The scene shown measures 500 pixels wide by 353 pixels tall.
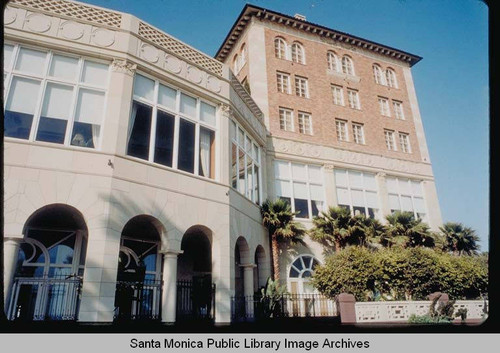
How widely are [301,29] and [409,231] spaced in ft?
54.3

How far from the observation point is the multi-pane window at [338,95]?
2514cm

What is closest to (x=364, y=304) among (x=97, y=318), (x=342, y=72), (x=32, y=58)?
(x=97, y=318)

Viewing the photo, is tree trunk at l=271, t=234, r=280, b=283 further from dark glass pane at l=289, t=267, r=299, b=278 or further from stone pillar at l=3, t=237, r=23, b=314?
stone pillar at l=3, t=237, r=23, b=314

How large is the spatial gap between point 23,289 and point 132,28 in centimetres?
963

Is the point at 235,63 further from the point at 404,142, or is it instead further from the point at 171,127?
the point at 171,127

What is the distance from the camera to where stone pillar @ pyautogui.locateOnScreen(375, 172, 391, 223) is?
2273cm

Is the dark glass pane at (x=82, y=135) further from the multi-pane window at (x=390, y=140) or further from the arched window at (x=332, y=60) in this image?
the multi-pane window at (x=390, y=140)

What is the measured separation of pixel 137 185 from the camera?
428 inches

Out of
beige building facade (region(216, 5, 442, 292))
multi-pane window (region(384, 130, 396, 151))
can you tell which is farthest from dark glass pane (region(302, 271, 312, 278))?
multi-pane window (region(384, 130, 396, 151))

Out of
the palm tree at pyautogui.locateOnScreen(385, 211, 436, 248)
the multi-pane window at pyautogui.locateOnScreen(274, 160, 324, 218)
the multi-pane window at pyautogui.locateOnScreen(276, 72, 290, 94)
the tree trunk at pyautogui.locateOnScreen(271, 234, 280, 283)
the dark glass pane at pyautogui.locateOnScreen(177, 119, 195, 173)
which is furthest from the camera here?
the multi-pane window at pyautogui.locateOnScreen(276, 72, 290, 94)

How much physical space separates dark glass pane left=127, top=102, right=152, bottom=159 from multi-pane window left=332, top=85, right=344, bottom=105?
1613cm

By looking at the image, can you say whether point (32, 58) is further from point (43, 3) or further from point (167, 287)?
point (167, 287)

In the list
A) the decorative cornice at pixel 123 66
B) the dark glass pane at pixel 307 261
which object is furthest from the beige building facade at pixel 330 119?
the decorative cornice at pixel 123 66

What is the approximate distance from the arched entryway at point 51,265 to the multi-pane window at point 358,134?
62.2ft
